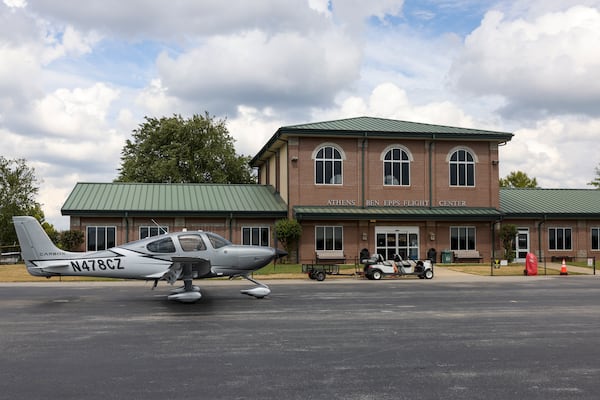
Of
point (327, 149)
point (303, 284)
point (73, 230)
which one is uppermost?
point (327, 149)

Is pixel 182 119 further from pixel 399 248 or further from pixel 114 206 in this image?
pixel 399 248

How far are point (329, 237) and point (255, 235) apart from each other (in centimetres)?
484

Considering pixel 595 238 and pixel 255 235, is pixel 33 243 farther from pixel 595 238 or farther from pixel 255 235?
pixel 595 238

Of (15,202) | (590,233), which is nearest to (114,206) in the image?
(15,202)

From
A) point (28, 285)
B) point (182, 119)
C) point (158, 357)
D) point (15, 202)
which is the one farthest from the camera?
point (182, 119)

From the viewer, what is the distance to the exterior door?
39.8 metres

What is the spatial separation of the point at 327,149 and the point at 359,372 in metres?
28.9

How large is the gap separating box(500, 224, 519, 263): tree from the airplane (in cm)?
2424

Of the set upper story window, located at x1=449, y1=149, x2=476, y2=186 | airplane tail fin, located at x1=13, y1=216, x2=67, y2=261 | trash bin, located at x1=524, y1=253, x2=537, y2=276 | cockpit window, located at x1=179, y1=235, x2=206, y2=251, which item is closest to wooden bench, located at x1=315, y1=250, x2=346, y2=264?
upper story window, located at x1=449, y1=149, x2=476, y2=186

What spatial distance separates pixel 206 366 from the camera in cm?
919

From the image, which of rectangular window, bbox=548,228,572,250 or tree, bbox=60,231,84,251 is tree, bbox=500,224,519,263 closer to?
rectangular window, bbox=548,228,572,250

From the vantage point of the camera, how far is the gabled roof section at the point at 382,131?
120 feet

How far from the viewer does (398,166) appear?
3794 centimetres

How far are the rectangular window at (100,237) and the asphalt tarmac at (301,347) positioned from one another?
16639 millimetres
